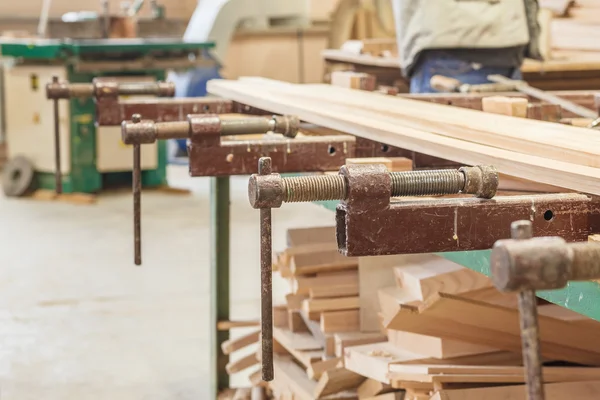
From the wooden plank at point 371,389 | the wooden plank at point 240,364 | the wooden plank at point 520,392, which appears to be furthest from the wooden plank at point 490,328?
the wooden plank at point 240,364

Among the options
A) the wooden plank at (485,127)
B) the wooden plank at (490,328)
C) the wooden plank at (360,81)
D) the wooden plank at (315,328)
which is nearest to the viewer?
the wooden plank at (485,127)

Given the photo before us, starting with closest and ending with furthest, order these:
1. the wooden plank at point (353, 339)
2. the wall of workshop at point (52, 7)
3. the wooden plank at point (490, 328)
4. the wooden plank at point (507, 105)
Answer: the wooden plank at point (490, 328) < the wooden plank at point (507, 105) < the wooden plank at point (353, 339) < the wall of workshop at point (52, 7)

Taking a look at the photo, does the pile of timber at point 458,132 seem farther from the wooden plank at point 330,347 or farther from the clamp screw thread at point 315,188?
the wooden plank at point 330,347

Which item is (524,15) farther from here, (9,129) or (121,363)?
(9,129)

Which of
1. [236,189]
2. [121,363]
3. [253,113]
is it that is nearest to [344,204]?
[253,113]

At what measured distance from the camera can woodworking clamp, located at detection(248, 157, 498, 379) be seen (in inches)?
49.1

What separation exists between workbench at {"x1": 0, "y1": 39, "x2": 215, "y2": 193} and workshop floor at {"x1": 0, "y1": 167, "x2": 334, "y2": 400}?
32 centimetres

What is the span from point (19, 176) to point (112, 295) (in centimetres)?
297

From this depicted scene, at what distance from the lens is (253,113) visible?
2.78 meters

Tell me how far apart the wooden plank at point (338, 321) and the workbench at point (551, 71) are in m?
2.78

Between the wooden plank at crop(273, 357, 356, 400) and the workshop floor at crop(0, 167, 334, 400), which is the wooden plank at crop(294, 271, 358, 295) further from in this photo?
the workshop floor at crop(0, 167, 334, 400)

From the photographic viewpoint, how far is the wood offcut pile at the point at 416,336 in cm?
202

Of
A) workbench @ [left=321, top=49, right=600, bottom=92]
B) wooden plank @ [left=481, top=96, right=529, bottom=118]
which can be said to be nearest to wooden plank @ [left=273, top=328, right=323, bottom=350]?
wooden plank @ [left=481, top=96, right=529, bottom=118]

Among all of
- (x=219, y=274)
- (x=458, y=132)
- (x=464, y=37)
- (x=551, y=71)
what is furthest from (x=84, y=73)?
(x=458, y=132)
